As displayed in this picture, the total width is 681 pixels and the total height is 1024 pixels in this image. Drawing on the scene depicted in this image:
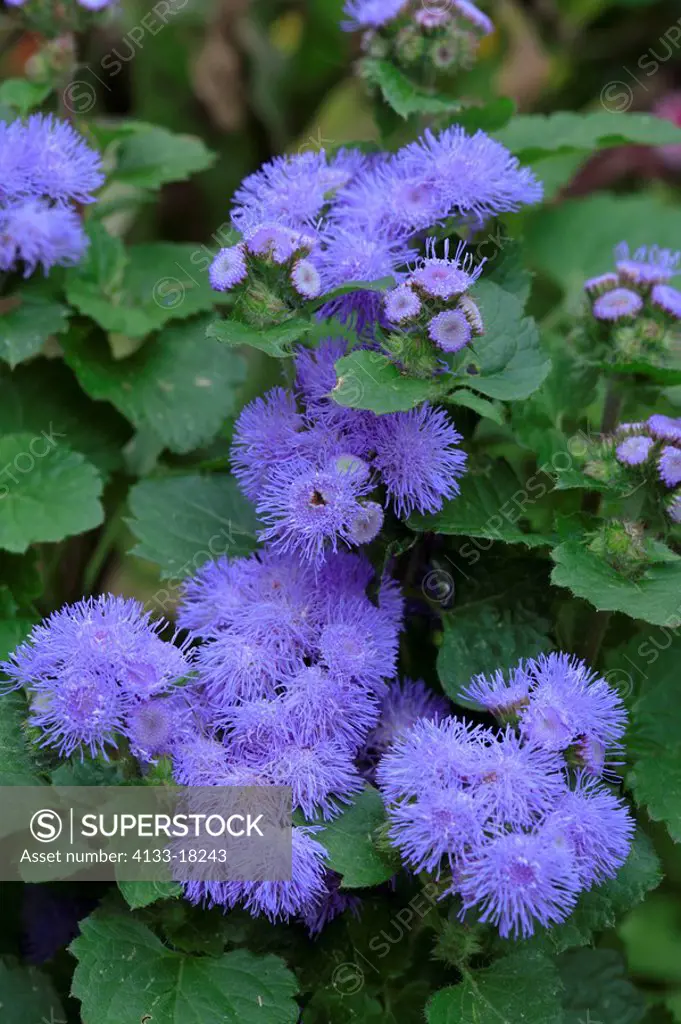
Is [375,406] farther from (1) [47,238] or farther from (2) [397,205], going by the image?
(1) [47,238]

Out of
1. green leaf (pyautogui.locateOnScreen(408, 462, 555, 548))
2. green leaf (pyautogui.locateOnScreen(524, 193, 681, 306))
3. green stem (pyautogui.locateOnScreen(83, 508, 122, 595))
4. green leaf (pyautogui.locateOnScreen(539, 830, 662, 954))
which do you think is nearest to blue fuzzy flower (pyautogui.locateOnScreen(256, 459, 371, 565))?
green leaf (pyautogui.locateOnScreen(408, 462, 555, 548))

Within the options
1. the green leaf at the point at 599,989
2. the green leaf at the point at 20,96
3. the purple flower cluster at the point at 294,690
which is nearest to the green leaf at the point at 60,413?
the green leaf at the point at 20,96

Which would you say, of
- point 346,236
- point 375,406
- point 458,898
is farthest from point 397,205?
point 458,898

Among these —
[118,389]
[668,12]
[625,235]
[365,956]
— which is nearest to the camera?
[365,956]

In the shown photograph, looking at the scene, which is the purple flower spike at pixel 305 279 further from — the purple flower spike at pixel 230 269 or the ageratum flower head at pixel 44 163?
the ageratum flower head at pixel 44 163

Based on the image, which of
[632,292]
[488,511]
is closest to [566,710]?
[488,511]
